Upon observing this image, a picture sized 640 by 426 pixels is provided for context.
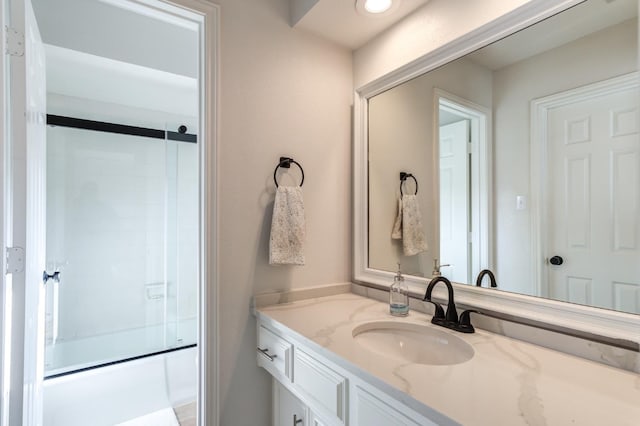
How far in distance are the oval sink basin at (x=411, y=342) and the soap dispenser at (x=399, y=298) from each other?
0.24ft

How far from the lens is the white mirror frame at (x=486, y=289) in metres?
0.82

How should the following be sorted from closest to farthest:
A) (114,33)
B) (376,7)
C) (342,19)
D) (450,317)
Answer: (450,317) < (376,7) < (342,19) < (114,33)

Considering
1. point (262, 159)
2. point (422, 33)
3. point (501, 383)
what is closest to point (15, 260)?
point (262, 159)

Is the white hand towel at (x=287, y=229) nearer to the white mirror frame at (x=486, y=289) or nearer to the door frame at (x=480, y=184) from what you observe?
the white mirror frame at (x=486, y=289)

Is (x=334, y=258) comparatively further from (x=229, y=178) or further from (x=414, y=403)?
(x=414, y=403)

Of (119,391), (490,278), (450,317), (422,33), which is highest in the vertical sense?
(422,33)

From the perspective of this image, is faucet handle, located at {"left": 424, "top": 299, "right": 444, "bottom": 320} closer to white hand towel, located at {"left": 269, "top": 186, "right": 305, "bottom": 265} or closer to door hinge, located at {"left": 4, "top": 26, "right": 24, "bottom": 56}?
white hand towel, located at {"left": 269, "top": 186, "right": 305, "bottom": 265}

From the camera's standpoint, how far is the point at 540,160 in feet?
3.23

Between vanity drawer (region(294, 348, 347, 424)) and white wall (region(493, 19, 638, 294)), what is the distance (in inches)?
26.1

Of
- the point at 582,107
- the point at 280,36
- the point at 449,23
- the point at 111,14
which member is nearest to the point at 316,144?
the point at 280,36

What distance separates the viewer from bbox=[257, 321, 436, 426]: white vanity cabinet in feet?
2.45

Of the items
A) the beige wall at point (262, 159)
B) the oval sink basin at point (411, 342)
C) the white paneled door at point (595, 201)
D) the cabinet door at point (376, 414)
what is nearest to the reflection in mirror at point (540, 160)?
the white paneled door at point (595, 201)

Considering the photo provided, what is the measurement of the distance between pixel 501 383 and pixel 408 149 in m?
1.05

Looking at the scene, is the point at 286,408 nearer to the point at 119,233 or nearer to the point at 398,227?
the point at 398,227
